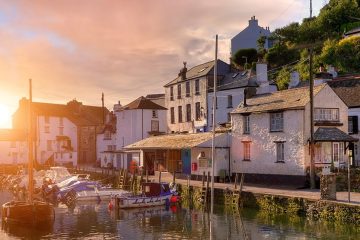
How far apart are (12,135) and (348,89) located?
192 feet

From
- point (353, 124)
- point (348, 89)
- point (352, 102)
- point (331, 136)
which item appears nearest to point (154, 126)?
point (348, 89)

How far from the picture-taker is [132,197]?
42.4 m

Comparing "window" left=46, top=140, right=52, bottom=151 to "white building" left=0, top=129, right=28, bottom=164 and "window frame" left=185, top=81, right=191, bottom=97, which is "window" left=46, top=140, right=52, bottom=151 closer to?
"white building" left=0, top=129, right=28, bottom=164

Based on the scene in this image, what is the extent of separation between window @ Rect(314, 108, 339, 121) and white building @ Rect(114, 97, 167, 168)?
111 feet

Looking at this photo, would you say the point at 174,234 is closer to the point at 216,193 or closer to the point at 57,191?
the point at 216,193

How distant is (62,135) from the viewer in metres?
96.9

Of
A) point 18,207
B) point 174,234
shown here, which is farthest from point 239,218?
point 18,207

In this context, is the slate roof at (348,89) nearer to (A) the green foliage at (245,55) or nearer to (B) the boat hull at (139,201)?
(B) the boat hull at (139,201)

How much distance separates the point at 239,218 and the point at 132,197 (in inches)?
475

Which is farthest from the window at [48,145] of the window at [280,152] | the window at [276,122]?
the window at [280,152]

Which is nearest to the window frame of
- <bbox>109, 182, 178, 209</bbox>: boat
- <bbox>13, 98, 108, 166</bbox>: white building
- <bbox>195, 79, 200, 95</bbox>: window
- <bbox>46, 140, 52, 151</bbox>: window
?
<bbox>195, 79, 200, 95</bbox>: window

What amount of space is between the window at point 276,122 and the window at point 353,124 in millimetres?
8564

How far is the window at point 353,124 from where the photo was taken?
47.1 metres

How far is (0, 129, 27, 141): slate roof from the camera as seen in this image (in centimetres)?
8341
